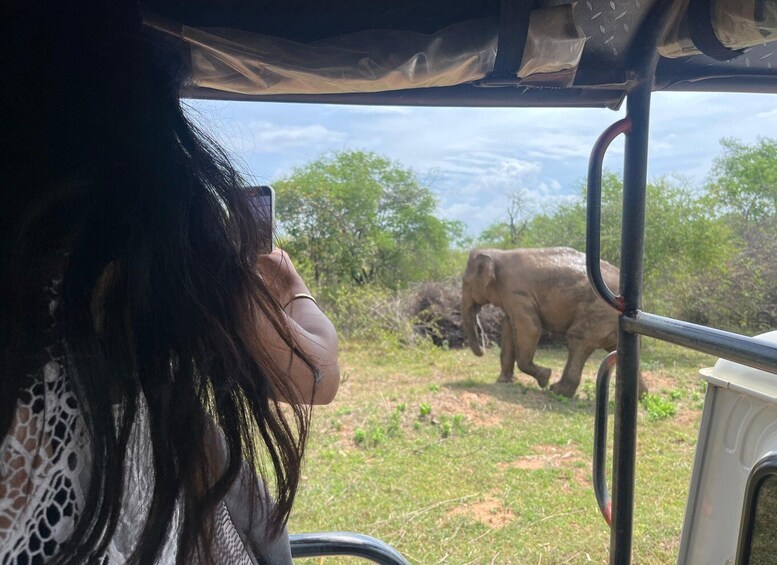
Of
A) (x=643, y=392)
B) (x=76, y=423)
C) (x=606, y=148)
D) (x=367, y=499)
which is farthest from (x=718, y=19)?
(x=643, y=392)

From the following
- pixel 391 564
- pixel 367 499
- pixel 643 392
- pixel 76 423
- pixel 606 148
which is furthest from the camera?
pixel 643 392

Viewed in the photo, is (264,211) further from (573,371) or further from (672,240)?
(672,240)

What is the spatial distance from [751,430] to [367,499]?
261 centimetres

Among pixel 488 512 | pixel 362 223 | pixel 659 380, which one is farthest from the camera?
pixel 362 223

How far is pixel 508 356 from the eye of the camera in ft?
21.1

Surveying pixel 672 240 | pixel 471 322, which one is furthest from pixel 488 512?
pixel 672 240

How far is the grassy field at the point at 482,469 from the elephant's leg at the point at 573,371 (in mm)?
116

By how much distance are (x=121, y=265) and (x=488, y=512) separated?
3.00 meters

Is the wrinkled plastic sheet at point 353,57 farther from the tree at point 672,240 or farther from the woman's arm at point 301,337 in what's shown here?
the tree at point 672,240

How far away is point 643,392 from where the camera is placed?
5.37 meters

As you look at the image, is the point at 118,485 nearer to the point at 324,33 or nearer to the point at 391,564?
the point at 324,33

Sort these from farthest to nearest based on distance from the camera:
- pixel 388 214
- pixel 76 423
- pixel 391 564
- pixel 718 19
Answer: pixel 388 214
pixel 391 564
pixel 718 19
pixel 76 423

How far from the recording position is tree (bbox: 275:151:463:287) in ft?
31.5

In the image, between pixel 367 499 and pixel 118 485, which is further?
pixel 367 499
